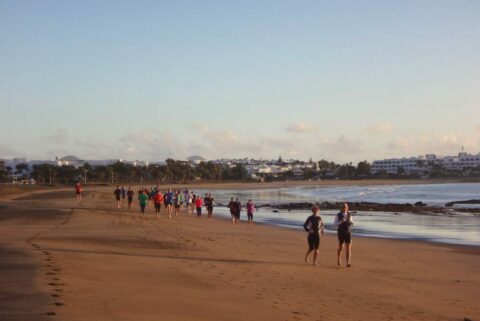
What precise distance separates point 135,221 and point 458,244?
13799mm

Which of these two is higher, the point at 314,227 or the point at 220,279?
the point at 314,227

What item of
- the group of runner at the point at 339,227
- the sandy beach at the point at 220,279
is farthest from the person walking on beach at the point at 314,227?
the sandy beach at the point at 220,279

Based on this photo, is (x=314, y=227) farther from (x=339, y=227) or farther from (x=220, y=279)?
(x=220, y=279)

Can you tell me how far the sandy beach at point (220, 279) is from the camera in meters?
7.73

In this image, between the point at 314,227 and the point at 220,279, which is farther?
the point at 314,227

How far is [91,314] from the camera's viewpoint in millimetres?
6773

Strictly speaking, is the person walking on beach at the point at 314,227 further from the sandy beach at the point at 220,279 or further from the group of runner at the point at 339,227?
the sandy beach at the point at 220,279

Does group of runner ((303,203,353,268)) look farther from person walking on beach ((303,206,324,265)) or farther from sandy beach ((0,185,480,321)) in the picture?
sandy beach ((0,185,480,321))

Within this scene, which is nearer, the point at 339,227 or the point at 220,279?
the point at 220,279

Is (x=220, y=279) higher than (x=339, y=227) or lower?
lower

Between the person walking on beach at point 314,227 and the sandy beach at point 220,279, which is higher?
the person walking on beach at point 314,227

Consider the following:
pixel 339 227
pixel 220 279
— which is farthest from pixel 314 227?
pixel 220 279

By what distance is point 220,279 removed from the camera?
36.8ft

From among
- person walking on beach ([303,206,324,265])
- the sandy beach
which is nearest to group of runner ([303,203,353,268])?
person walking on beach ([303,206,324,265])
